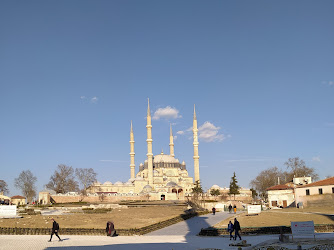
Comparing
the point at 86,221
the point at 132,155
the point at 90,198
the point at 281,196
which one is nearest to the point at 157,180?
the point at 132,155

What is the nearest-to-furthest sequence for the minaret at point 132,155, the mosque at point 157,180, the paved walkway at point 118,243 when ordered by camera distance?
the paved walkway at point 118,243, the mosque at point 157,180, the minaret at point 132,155

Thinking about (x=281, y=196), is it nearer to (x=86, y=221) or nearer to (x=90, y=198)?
(x=86, y=221)

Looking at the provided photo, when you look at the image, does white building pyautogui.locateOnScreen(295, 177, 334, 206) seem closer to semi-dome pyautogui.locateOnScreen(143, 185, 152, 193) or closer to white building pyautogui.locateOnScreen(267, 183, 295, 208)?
white building pyautogui.locateOnScreen(267, 183, 295, 208)

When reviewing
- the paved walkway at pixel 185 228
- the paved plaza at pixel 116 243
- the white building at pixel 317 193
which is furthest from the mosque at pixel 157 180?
the paved plaza at pixel 116 243

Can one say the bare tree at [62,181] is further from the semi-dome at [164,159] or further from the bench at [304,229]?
the bench at [304,229]

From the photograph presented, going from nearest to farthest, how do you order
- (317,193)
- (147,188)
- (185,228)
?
(185,228)
(317,193)
(147,188)

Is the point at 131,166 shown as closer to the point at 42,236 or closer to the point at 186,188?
the point at 186,188

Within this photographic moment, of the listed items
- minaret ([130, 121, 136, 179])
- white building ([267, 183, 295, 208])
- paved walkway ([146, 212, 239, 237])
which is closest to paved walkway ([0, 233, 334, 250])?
paved walkway ([146, 212, 239, 237])

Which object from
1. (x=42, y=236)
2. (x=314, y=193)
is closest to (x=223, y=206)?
(x=314, y=193)

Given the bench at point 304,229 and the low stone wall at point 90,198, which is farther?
the low stone wall at point 90,198

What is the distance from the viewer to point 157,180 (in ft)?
274

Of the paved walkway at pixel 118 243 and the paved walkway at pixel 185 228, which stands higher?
the paved walkway at pixel 118 243

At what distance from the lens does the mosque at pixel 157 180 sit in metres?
69.0

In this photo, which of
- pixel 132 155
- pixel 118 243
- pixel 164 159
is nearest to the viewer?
pixel 118 243
